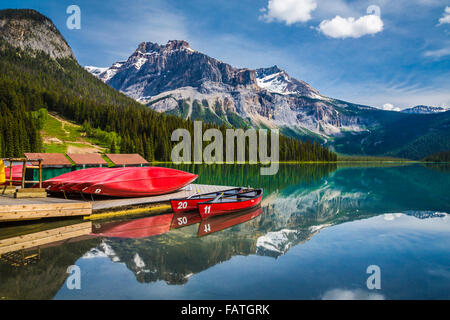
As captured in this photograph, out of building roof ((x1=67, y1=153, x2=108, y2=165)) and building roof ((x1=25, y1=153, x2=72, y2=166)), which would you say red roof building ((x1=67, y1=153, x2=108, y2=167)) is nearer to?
building roof ((x1=67, y1=153, x2=108, y2=165))

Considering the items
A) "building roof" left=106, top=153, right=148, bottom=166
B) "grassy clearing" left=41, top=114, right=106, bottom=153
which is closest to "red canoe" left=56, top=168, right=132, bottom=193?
"building roof" left=106, top=153, right=148, bottom=166

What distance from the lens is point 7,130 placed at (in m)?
77.9

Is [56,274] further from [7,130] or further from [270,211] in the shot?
[7,130]

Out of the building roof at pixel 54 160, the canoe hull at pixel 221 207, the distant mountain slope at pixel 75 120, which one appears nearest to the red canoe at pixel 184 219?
the canoe hull at pixel 221 207

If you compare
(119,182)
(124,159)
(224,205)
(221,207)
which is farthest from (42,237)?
(124,159)

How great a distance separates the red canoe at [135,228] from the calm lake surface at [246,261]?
0.22ft

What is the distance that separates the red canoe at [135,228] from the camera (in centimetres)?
1584

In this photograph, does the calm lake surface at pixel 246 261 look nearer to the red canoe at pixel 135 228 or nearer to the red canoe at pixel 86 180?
the red canoe at pixel 135 228

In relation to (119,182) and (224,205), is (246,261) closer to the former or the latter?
(224,205)

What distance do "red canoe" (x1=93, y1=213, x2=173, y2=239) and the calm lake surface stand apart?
66mm

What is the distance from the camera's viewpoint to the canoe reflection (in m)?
17.4

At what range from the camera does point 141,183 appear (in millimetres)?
24125

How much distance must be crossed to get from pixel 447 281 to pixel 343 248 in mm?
4499
